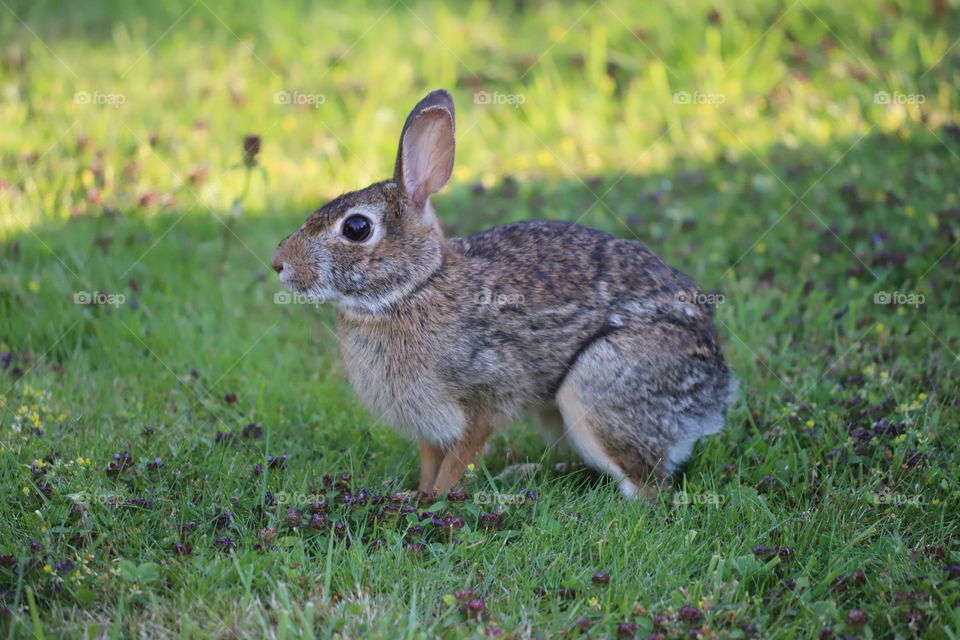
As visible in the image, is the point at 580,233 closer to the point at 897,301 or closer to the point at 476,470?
the point at 476,470

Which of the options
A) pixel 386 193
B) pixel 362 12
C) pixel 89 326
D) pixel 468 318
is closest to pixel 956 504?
pixel 468 318

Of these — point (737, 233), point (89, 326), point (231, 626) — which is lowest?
point (231, 626)

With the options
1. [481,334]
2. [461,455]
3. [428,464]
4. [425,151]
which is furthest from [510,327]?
[425,151]

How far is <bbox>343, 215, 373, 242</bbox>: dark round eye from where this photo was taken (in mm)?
4480

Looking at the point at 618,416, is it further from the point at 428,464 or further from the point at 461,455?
the point at 428,464

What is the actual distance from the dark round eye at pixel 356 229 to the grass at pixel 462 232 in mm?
1047

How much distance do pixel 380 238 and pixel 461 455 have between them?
1.07 metres

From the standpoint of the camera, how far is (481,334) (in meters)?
4.55

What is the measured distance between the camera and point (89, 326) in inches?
225

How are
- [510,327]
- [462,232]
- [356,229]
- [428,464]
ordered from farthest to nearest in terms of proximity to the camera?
[462,232] → [428,464] → [510,327] → [356,229]

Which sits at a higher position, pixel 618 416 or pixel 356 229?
pixel 356 229

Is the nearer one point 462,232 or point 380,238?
point 380,238

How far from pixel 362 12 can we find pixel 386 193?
18.0 feet

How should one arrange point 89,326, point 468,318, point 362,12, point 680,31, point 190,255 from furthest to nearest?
point 362,12
point 680,31
point 190,255
point 89,326
point 468,318
